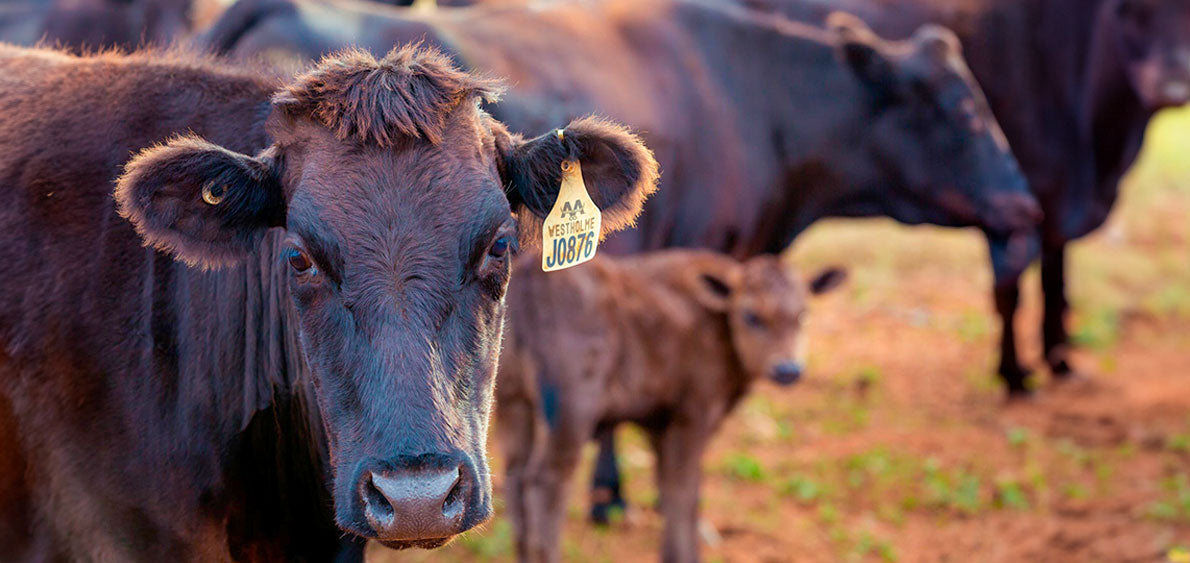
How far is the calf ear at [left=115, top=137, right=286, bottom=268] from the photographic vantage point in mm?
2768

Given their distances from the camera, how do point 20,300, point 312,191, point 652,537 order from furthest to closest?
point 652,537 < point 20,300 < point 312,191

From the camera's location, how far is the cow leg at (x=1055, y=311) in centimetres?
881

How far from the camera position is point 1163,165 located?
607 inches

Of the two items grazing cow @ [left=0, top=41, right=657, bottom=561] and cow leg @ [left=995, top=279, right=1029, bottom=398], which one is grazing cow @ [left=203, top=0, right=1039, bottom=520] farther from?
grazing cow @ [left=0, top=41, right=657, bottom=561]

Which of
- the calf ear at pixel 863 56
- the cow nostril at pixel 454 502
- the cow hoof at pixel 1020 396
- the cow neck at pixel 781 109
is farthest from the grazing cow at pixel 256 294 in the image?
the cow hoof at pixel 1020 396

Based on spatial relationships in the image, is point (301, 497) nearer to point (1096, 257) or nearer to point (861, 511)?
point (861, 511)

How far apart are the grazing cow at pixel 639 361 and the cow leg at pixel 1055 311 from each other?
3.20 m

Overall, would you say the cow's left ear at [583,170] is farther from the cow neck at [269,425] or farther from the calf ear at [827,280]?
the calf ear at [827,280]

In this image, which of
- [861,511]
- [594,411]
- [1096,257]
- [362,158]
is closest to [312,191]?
[362,158]

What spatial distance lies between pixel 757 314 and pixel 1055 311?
13.2 feet

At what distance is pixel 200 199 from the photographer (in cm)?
286

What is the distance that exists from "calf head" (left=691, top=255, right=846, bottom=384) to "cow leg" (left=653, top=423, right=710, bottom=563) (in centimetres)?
45

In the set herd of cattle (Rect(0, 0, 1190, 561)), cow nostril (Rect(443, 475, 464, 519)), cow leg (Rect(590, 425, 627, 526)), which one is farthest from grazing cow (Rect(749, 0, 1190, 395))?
cow nostril (Rect(443, 475, 464, 519))

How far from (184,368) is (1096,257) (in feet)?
33.7
